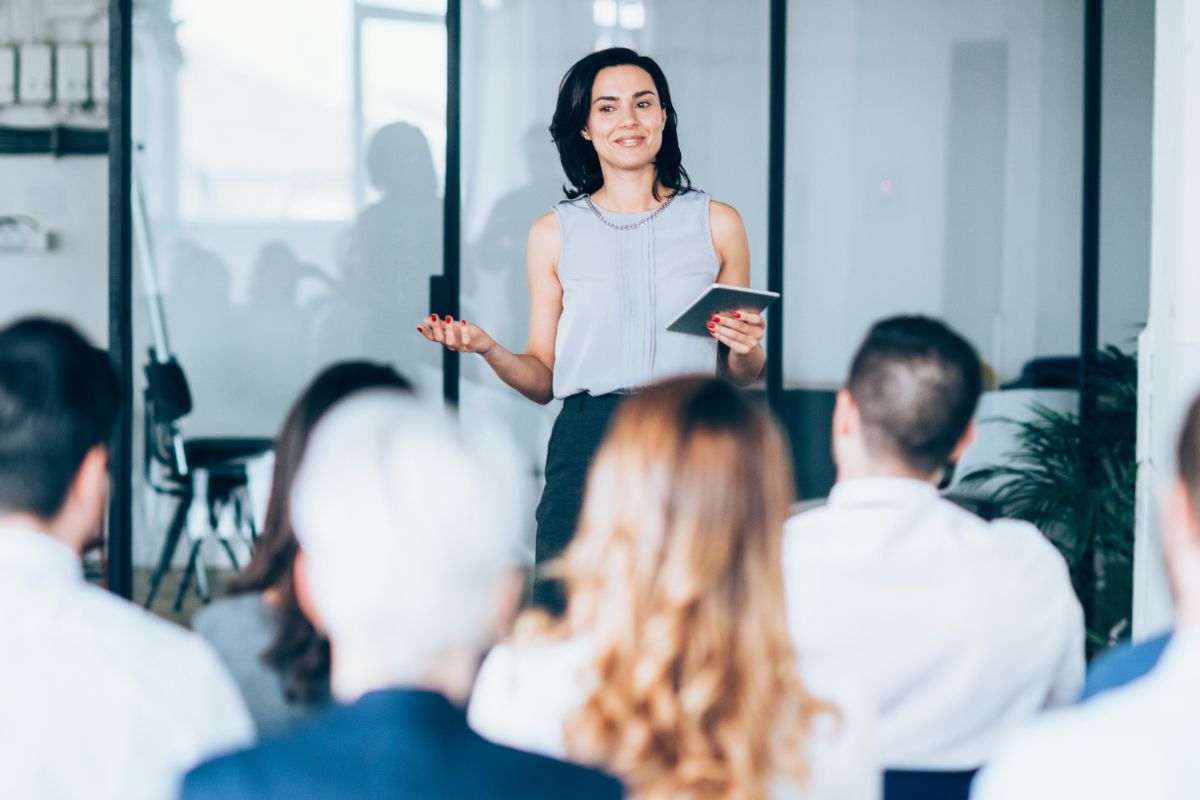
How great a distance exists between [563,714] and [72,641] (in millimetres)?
514

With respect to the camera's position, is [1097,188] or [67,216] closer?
[1097,188]

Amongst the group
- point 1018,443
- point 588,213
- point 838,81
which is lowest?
point 1018,443

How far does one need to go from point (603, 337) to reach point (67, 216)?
4864 millimetres

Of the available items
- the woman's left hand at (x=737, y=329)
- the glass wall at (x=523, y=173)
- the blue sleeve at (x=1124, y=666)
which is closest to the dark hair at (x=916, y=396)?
the blue sleeve at (x=1124, y=666)

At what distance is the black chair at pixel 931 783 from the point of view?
1.71 m

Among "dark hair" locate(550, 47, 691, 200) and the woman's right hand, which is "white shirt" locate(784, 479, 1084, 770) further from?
"dark hair" locate(550, 47, 691, 200)

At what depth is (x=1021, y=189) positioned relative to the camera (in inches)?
193

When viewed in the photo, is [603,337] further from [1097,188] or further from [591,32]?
[1097,188]

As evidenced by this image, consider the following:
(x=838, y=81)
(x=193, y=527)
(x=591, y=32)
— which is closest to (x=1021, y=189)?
(x=838, y=81)

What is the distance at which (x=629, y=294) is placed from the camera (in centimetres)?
316

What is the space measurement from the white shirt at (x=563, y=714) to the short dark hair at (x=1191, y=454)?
387mm

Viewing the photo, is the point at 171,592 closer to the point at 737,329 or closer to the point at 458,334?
the point at 458,334

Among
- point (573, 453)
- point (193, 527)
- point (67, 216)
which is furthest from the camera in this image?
point (67, 216)

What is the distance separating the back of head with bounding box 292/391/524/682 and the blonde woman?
19cm
